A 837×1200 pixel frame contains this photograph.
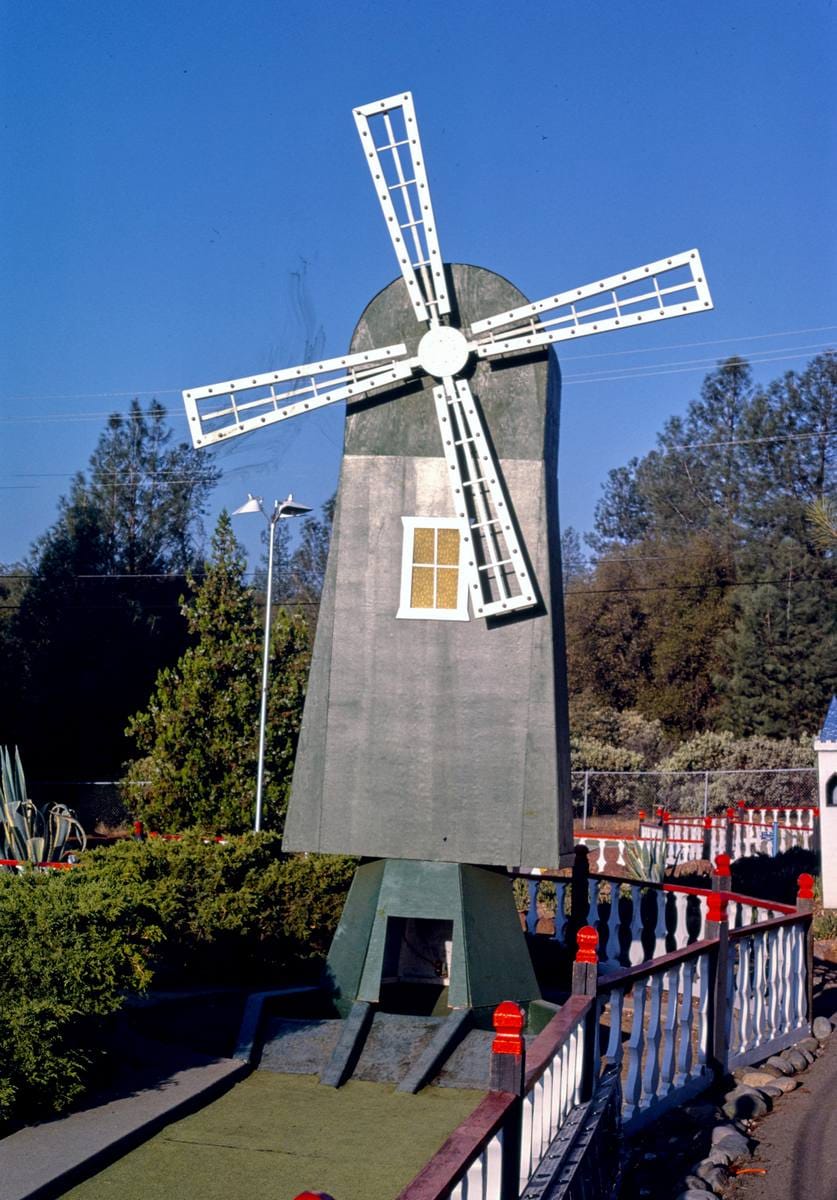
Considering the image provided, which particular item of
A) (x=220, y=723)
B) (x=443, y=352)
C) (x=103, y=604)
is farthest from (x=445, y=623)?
(x=103, y=604)

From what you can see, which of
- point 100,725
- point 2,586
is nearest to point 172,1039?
point 100,725

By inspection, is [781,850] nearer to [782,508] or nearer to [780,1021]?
[780,1021]

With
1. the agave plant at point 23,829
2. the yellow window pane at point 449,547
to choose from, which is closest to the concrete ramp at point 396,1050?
the yellow window pane at point 449,547

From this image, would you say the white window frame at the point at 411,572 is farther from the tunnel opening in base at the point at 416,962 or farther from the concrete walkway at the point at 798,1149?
the concrete walkway at the point at 798,1149

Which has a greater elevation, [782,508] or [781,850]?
[782,508]

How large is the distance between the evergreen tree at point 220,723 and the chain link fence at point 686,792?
12826 millimetres

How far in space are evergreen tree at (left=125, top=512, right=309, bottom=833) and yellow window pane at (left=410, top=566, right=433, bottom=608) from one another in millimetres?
11675

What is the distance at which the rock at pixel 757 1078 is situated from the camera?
8703 mm

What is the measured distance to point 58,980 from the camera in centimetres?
675

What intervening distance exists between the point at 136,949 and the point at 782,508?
127 ft

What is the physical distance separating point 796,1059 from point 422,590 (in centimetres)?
439

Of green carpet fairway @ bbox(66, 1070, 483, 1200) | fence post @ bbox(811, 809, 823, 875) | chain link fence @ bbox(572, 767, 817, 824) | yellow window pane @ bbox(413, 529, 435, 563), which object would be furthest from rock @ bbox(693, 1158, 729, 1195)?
chain link fence @ bbox(572, 767, 817, 824)

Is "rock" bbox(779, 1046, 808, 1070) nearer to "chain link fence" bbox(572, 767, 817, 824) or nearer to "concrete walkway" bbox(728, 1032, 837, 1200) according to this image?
"concrete walkway" bbox(728, 1032, 837, 1200)

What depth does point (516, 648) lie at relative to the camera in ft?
31.6
